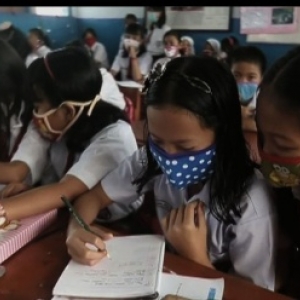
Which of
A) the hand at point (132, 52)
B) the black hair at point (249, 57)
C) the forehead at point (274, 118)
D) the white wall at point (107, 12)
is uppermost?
the forehead at point (274, 118)

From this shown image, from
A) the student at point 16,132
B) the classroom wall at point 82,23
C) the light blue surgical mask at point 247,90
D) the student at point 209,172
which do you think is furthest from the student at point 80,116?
the classroom wall at point 82,23

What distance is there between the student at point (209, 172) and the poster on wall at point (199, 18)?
4572mm

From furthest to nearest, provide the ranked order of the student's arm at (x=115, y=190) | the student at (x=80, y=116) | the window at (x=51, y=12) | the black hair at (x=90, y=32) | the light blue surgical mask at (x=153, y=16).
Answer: the window at (x=51, y=12), the black hair at (x=90, y=32), the light blue surgical mask at (x=153, y=16), the student at (x=80, y=116), the student's arm at (x=115, y=190)

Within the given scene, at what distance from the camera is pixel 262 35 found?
4.91m

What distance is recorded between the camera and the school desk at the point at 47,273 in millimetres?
758

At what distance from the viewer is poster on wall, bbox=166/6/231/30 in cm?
534

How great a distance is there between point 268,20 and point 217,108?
4240 mm

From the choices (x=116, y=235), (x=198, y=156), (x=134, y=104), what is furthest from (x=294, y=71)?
(x=134, y=104)

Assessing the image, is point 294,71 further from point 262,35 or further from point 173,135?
point 262,35

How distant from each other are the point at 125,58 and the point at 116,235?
4.77 m

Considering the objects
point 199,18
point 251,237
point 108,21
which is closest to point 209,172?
point 251,237

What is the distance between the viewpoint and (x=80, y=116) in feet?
4.26

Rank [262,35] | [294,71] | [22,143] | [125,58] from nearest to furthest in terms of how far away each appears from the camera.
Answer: [294,71] → [22,143] → [262,35] → [125,58]

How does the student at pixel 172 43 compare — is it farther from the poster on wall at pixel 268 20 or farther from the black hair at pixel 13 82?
the black hair at pixel 13 82
